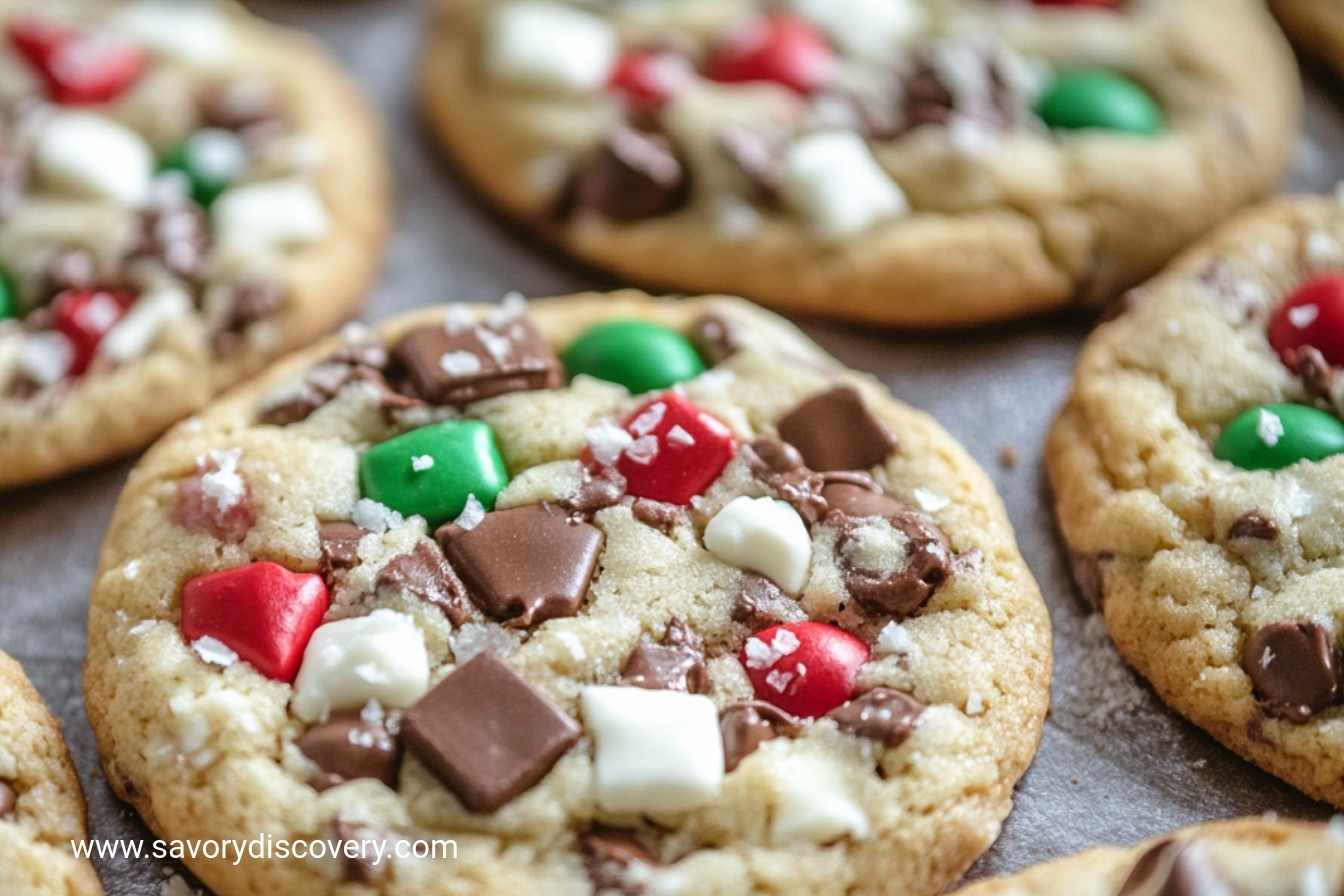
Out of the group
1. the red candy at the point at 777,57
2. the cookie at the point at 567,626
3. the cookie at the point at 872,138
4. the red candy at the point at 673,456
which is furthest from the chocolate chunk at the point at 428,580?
the red candy at the point at 777,57

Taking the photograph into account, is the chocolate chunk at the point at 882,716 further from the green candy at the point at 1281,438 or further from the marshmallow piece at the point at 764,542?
the green candy at the point at 1281,438

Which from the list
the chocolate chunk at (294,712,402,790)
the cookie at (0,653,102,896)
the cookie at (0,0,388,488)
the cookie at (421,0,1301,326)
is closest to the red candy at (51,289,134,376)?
the cookie at (0,0,388,488)

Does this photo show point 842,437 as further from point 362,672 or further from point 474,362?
point 362,672

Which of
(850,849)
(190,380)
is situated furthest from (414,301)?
(850,849)

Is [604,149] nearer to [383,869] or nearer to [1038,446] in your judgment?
[1038,446]

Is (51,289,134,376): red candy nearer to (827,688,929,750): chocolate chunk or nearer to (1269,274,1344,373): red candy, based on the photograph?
(827,688,929,750): chocolate chunk

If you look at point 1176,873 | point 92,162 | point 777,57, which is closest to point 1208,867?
point 1176,873
